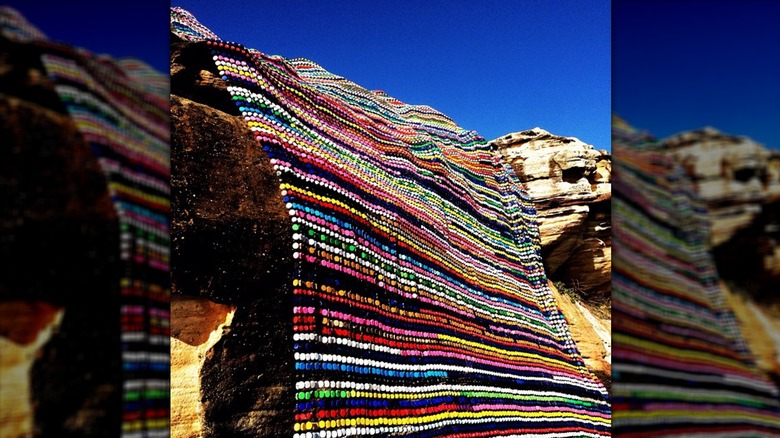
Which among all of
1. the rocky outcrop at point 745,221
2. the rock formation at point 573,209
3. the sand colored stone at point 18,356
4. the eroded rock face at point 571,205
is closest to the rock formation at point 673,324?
the rocky outcrop at point 745,221

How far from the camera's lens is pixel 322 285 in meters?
4.57

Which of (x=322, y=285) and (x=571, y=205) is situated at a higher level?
(x=571, y=205)

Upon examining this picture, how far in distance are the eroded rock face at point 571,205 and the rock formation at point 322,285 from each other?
12.8 ft

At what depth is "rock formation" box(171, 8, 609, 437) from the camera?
3836 millimetres

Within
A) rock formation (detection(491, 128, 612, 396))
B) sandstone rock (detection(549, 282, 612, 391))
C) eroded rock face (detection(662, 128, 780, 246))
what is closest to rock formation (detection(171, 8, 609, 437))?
sandstone rock (detection(549, 282, 612, 391))

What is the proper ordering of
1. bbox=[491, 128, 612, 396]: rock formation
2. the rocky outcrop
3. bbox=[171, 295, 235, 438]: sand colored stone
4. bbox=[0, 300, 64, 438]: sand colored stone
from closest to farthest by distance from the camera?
1. the rocky outcrop
2. bbox=[0, 300, 64, 438]: sand colored stone
3. bbox=[171, 295, 235, 438]: sand colored stone
4. bbox=[491, 128, 612, 396]: rock formation

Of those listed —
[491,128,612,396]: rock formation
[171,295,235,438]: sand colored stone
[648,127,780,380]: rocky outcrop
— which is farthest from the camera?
[491,128,612,396]: rock formation

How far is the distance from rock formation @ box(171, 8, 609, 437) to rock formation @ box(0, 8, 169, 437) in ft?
7.20

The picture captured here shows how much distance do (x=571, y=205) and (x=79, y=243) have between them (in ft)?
38.5

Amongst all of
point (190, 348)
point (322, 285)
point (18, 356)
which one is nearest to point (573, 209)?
point (322, 285)

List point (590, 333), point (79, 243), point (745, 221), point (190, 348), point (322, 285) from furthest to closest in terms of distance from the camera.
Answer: point (590, 333) → point (322, 285) → point (190, 348) → point (79, 243) → point (745, 221)

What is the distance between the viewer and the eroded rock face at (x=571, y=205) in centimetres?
1195

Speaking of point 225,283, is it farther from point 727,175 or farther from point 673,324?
point 727,175

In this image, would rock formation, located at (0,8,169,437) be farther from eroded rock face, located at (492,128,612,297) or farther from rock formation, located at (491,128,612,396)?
eroded rock face, located at (492,128,612,297)
